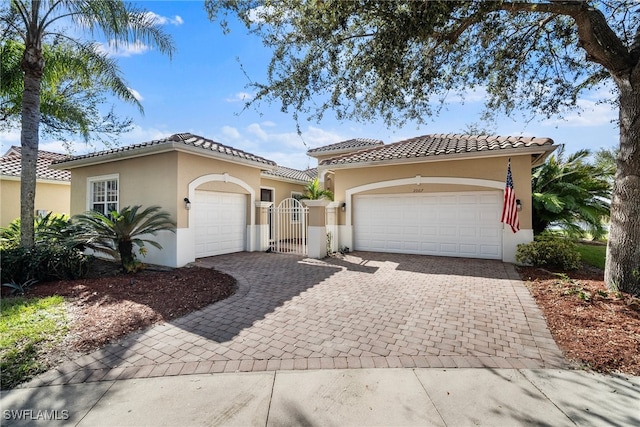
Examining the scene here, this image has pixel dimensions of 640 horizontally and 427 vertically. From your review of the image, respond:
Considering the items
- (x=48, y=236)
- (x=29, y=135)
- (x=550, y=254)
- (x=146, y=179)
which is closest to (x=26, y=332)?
(x=48, y=236)

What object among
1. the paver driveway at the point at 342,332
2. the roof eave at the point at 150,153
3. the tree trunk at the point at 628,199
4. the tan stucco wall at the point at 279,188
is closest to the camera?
the paver driveway at the point at 342,332

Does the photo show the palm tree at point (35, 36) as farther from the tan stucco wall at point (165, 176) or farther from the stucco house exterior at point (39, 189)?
the stucco house exterior at point (39, 189)

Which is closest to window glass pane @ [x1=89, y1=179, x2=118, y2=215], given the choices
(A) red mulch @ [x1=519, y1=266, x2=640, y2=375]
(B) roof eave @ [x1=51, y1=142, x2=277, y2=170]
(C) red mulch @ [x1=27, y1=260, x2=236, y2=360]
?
(B) roof eave @ [x1=51, y1=142, x2=277, y2=170]

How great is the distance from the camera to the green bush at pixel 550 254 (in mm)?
8844

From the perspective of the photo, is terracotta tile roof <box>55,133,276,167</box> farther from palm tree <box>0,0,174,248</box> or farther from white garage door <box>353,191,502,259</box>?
white garage door <box>353,191,502,259</box>

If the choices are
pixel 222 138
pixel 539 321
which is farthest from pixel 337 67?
pixel 222 138

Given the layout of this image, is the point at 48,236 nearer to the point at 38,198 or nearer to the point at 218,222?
the point at 218,222

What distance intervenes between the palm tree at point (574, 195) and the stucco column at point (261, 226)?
1066cm

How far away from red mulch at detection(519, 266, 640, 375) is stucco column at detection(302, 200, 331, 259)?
6.55 m

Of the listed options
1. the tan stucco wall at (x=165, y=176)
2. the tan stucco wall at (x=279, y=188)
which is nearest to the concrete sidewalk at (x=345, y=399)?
the tan stucco wall at (x=165, y=176)

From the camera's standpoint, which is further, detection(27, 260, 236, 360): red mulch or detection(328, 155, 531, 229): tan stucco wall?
detection(328, 155, 531, 229): tan stucco wall

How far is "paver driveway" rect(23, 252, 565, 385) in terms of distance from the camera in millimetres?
3879

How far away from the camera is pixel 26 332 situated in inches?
186

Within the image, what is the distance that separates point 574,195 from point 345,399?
42.2ft
